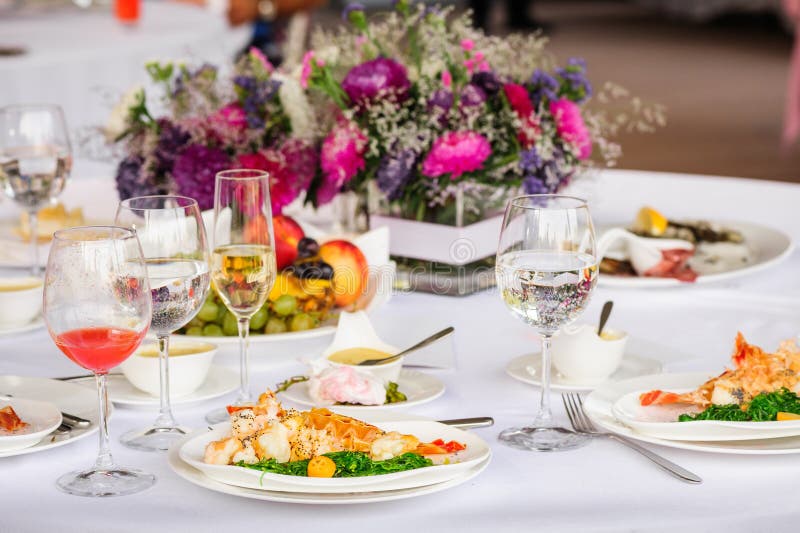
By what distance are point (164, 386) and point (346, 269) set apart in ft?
1.57

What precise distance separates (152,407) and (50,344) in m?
0.31

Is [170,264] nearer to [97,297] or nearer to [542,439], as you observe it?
[97,297]

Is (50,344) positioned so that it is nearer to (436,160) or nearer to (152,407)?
(152,407)

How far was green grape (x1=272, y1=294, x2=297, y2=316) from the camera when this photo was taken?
1489mm

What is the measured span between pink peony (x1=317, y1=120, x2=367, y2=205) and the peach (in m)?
0.17

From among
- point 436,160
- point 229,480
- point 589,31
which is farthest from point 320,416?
point 589,31

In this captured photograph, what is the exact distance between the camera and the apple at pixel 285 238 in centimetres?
166

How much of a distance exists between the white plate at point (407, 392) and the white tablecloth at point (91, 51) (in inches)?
72.6

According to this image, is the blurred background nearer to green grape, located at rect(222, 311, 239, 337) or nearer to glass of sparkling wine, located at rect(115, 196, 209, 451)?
green grape, located at rect(222, 311, 239, 337)

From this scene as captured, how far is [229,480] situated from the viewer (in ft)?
3.38

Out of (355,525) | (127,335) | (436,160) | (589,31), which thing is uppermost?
(589,31)

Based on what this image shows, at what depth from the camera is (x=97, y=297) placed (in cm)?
101

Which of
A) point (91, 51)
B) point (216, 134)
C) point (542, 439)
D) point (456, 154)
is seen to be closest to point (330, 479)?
point (542, 439)

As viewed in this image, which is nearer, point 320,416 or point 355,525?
point 355,525
